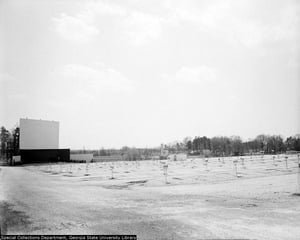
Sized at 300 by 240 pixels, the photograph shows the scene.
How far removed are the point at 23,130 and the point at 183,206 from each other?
68.7 metres

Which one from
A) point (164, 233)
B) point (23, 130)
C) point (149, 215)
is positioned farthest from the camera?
point (23, 130)

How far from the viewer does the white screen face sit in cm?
7056

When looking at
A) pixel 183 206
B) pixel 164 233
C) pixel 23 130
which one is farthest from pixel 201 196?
pixel 23 130

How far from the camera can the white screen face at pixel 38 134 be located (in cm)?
7056

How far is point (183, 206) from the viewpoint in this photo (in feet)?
37.7

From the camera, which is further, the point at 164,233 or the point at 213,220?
the point at 213,220

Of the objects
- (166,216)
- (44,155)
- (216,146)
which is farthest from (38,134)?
(216,146)

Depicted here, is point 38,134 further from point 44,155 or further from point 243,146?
point 243,146

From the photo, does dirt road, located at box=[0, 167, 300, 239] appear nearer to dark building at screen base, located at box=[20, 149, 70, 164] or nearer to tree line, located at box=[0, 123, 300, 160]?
dark building at screen base, located at box=[20, 149, 70, 164]

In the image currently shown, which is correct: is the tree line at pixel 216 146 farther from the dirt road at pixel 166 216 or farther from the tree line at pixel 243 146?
the dirt road at pixel 166 216

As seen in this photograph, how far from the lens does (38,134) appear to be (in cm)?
7325

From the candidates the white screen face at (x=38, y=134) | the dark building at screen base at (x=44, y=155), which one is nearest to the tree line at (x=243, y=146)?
the dark building at screen base at (x=44, y=155)

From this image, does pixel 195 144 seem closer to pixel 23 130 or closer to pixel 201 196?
pixel 23 130

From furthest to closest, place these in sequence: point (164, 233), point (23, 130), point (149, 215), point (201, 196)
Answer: point (23, 130) < point (201, 196) < point (149, 215) < point (164, 233)
